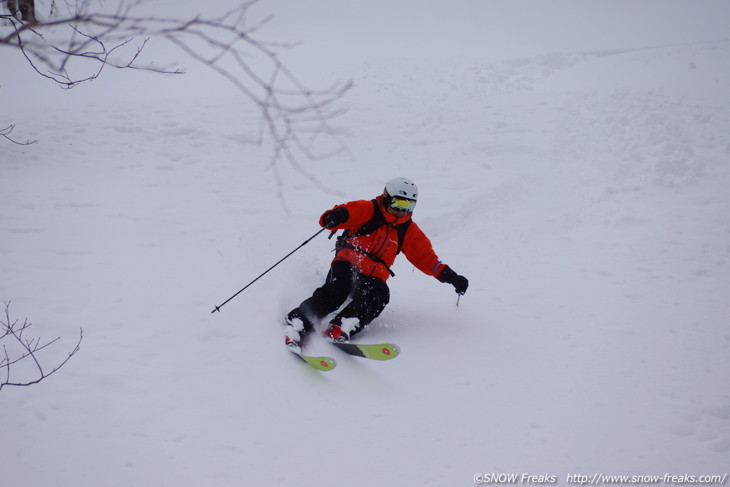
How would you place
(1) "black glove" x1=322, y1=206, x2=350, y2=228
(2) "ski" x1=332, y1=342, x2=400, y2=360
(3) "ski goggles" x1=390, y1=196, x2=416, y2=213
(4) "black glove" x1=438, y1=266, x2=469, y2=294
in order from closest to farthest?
1. (2) "ski" x1=332, y1=342, x2=400, y2=360
2. (1) "black glove" x1=322, y1=206, x2=350, y2=228
3. (3) "ski goggles" x1=390, y1=196, x2=416, y2=213
4. (4) "black glove" x1=438, y1=266, x2=469, y2=294

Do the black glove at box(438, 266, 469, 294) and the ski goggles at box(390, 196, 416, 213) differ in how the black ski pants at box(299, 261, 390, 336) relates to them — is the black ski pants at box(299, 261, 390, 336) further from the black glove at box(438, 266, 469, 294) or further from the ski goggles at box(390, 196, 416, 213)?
the ski goggles at box(390, 196, 416, 213)

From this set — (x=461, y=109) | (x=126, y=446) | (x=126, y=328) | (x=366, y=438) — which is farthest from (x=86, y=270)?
(x=461, y=109)

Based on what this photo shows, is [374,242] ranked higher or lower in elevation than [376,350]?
higher

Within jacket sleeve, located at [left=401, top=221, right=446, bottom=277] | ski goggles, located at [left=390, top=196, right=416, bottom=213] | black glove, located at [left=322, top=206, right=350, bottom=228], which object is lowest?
jacket sleeve, located at [left=401, top=221, right=446, bottom=277]

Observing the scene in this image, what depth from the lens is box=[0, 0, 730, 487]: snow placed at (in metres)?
3.64

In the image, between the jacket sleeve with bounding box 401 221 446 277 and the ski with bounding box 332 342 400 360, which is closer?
the ski with bounding box 332 342 400 360

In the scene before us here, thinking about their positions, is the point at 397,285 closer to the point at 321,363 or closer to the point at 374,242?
→ the point at 374,242

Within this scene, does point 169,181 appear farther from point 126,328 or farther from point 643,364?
point 643,364

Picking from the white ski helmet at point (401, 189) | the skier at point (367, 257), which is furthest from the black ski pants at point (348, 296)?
the white ski helmet at point (401, 189)

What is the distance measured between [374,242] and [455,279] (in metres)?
0.90

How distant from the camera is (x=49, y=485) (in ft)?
10.5

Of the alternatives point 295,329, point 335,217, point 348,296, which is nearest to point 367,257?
point 348,296

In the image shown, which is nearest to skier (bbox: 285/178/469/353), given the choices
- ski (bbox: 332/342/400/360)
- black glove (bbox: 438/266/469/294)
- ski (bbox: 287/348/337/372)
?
black glove (bbox: 438/266/469/294)

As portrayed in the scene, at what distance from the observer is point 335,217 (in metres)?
5.03
